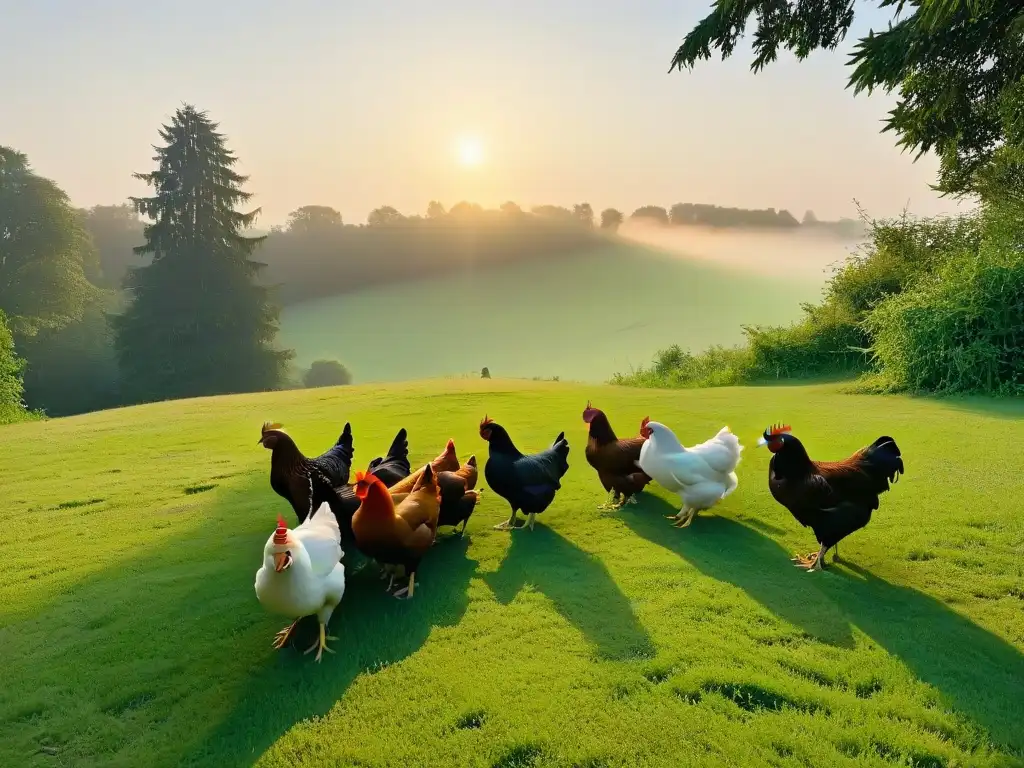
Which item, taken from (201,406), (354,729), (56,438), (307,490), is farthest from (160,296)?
(354,729)

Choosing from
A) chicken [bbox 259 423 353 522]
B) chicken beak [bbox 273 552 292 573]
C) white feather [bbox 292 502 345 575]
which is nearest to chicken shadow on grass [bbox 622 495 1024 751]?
white feather [bbox 292 502 345 575]

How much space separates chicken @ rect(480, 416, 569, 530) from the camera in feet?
14.0

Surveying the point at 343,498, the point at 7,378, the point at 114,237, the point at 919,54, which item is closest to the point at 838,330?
the point at 919,54

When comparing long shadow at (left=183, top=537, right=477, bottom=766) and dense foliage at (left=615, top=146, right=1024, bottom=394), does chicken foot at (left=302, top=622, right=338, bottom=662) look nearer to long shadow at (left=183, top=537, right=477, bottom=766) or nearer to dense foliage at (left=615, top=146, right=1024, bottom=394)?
long shadow at (left=183, top=537, right=477, bottom=766)

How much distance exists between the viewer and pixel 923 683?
2.62 m

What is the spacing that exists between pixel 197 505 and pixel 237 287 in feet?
83.8

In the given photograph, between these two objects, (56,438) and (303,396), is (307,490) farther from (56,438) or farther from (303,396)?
(303,396)

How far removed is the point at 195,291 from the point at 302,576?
2817 centimetres

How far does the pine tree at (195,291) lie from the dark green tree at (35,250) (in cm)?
320

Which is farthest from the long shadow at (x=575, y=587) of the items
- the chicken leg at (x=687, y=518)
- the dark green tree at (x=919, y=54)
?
the dark green tree at (x=919, y=54)

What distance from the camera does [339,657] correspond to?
9.36ft

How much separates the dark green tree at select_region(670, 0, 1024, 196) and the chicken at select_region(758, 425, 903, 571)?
2528 millimetres

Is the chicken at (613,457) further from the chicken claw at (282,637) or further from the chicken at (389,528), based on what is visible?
the chicken claw at (282,637)

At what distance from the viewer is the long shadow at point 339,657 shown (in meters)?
2.41
